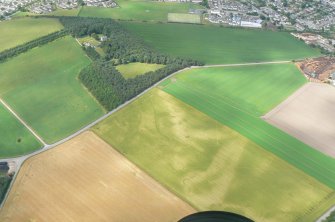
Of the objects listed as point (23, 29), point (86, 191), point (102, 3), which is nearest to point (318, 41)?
point (102, 3)

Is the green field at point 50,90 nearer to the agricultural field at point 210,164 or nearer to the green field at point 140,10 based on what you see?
the agricultural field at point 210,164

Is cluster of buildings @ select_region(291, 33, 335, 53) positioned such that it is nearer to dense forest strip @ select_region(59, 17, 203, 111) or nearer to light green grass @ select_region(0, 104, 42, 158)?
dense forest strip @ select_region(59, 17, 203, 111)

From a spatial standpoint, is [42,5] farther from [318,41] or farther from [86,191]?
[86,191]

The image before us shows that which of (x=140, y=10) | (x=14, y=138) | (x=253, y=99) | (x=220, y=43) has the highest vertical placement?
(x=14, y=138)

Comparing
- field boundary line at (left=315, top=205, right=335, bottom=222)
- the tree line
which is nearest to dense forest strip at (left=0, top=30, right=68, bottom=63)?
the tree line

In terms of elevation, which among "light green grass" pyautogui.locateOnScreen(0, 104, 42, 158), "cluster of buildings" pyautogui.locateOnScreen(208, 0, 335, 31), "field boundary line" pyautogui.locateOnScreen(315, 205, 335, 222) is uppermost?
"light green grass" pyautogui.locateOnScreen(0, 104, 42, 158)

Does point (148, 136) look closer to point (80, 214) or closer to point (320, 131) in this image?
point (80, 214)

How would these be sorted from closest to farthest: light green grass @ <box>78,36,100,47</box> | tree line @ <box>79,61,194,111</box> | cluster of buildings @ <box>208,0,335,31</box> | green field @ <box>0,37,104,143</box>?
green field @ <box>0,37,104,143</box>, tree line @ <box>79,61,194,111</box>, light green grass @ <box>78,36,100,47</box>, cluster of buildings @ <box>208,0,335,31</box>
